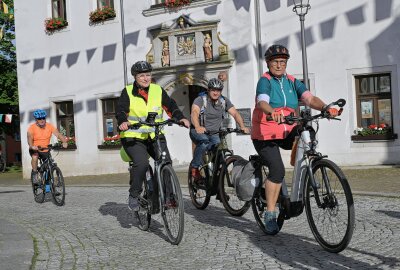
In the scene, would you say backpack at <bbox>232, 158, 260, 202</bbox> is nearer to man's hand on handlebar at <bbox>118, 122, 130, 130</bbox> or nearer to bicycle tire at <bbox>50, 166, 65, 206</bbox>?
man's hand on handlebar at <bbox>118, 122, 130, 130</bbox>

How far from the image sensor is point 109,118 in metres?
19.5

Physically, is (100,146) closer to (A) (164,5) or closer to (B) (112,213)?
(A) (164,5)

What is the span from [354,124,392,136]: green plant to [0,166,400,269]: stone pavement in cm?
627

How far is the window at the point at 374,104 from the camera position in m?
15.1

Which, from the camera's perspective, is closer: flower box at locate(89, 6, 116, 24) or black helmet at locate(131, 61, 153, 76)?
black helmet at locate(131, 61, 153, 76)

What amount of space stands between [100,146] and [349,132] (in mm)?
7890

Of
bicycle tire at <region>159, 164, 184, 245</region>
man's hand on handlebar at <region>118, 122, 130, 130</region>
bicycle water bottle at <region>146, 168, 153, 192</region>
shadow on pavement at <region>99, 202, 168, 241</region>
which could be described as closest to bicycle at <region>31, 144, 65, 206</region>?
shadow on pavement at <region>99, 202, 168, 241</region>

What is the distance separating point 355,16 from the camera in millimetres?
15078

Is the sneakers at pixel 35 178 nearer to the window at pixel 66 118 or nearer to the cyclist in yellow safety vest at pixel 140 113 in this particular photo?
the cyclist in yellow safety vest at pixel 140 113

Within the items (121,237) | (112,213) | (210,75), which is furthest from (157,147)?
(210,75)

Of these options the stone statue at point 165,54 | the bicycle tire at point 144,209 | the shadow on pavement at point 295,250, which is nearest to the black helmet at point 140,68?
the bicycle tire at point 144,209

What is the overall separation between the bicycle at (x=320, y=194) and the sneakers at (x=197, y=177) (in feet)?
8.26

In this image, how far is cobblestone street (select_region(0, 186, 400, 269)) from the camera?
482 centimetres

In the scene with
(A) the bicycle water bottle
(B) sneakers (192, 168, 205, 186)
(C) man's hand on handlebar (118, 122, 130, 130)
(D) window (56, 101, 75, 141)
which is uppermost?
(D) window (56, 101, 75, 141)
